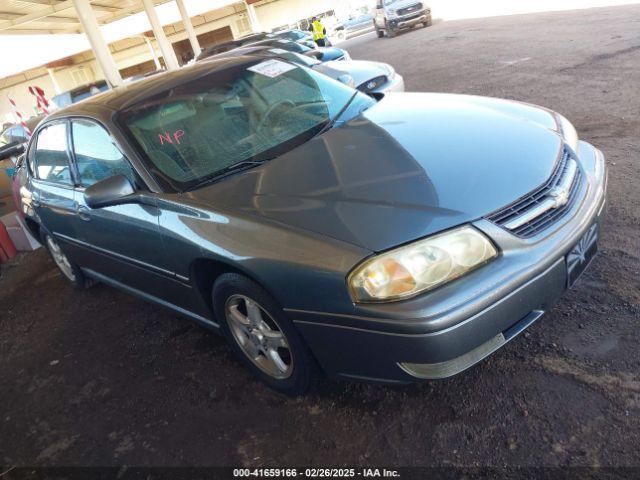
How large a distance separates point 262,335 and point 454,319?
101 centimetres

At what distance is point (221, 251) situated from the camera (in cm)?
231

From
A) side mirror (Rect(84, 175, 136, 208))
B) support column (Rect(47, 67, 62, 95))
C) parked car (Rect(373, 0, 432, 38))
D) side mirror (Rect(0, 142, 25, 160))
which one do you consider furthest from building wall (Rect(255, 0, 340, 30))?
side mirror (Rect(84, 175, 136, 208))

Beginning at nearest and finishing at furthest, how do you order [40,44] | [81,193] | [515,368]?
[515,368] → [81,193] → [40,44]

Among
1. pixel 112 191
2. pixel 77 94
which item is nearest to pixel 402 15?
pixel 77 94

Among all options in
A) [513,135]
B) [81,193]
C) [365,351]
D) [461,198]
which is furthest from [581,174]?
[81,193]

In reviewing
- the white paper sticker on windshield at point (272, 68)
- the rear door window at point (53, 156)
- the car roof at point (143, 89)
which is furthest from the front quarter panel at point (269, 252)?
the rear door window at point (53, 156)

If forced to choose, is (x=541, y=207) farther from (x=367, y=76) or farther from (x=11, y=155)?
(x=11, y=155)

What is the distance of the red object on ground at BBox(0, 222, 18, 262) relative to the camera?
20.7ft

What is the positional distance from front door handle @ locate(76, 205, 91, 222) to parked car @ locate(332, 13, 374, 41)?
92.7 ft

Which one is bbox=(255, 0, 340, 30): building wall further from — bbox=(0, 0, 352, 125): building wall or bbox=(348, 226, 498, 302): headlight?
bbox=(348, 226, 498, 302): headlight

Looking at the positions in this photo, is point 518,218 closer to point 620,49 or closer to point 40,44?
point 620,49

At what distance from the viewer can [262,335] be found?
2480 mm

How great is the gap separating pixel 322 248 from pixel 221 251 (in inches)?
21.9

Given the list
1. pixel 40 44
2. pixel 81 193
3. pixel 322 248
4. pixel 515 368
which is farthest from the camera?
pixel 40 44
